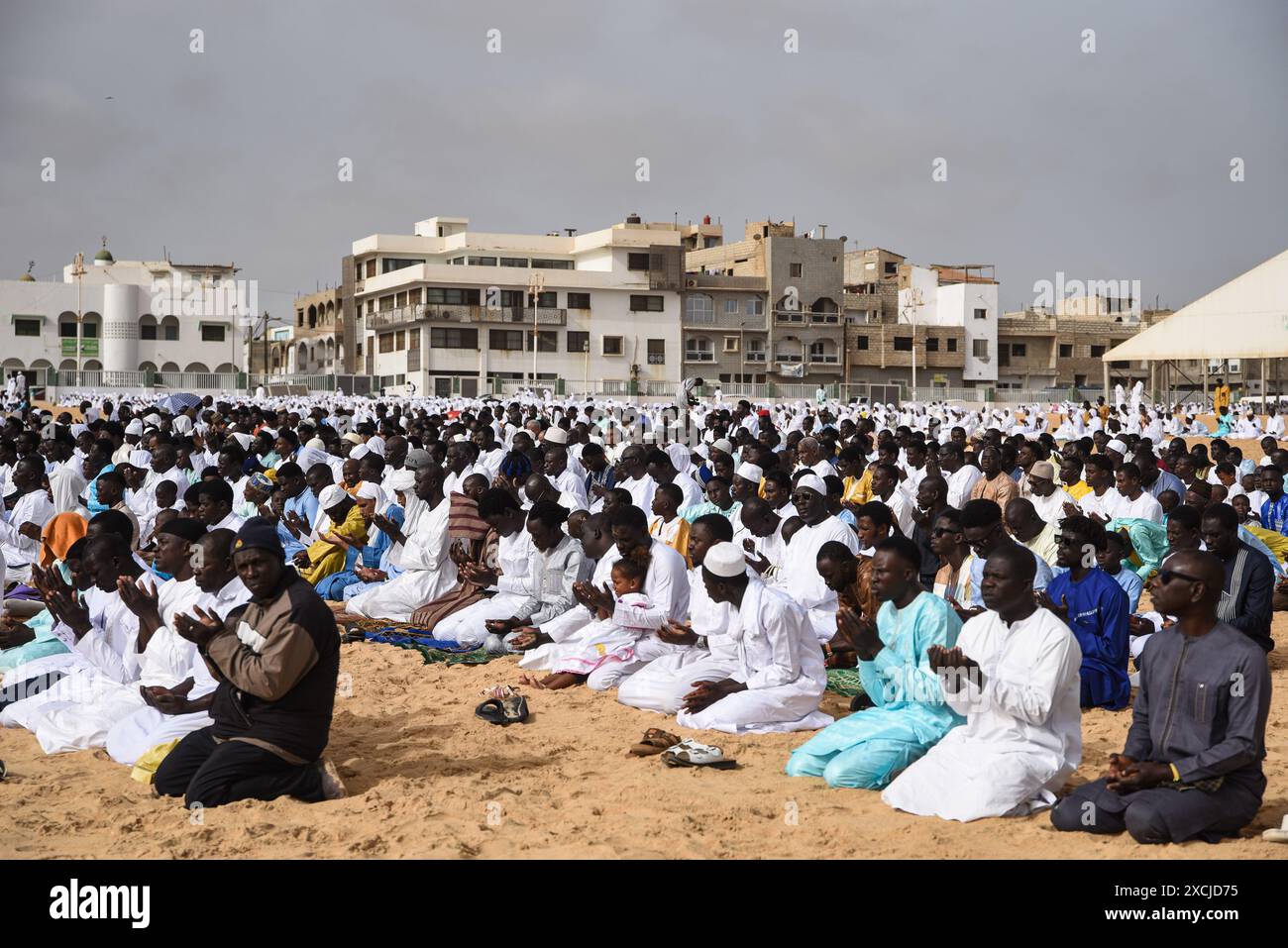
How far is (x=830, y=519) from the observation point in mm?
8234

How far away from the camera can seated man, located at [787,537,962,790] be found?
17.8ft

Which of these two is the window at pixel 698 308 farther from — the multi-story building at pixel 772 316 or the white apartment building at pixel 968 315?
the white apartment building at pixel 968 315

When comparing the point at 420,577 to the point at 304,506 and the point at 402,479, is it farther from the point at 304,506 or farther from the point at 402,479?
the point at 402,479

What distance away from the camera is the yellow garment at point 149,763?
219 inches

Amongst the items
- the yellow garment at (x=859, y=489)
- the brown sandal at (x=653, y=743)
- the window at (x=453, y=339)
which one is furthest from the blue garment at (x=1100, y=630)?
the window at (x=453, y=339)

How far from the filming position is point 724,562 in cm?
612

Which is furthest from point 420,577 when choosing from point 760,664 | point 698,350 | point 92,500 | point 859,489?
point 698,350

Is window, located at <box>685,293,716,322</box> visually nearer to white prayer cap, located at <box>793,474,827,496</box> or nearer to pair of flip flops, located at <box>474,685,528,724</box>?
white prayer cap, located at <box>793,474,827,496</box>

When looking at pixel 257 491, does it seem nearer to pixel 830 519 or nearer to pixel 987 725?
pixel 830 519

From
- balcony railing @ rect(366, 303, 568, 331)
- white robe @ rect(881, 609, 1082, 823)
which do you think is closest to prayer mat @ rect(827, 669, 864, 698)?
white robe @ rect(881, 609, 1082, 823)

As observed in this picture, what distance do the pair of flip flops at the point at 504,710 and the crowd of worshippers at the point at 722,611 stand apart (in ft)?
2.08

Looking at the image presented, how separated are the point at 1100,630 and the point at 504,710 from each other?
3130mm
